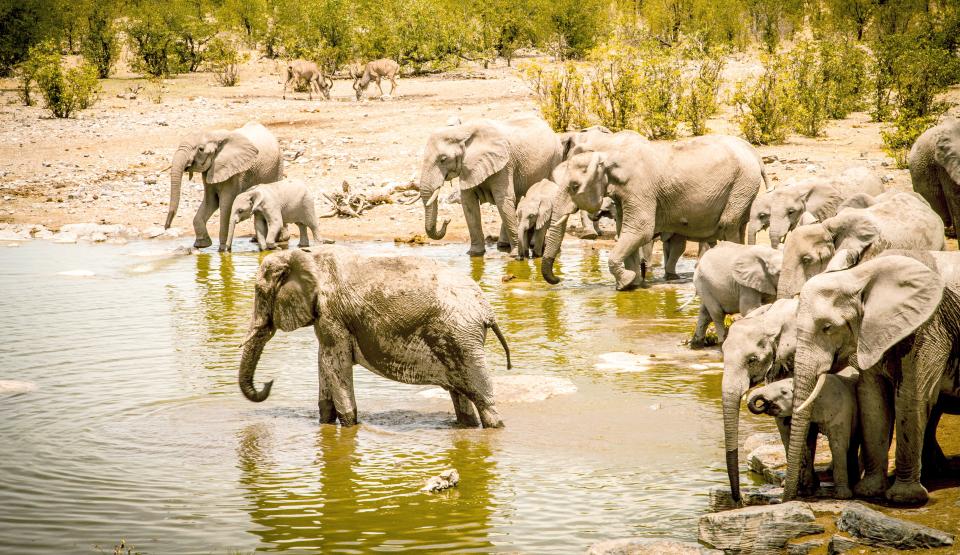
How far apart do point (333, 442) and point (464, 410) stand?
97 centimetres

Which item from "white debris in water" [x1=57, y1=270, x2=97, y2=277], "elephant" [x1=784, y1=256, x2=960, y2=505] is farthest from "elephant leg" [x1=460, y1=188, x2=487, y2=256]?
"elephant" [x1=784, y1=256, x2=960, y2=505]

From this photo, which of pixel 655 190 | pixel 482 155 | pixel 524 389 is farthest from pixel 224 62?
pixel 524 389

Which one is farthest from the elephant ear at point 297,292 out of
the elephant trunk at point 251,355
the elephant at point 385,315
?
the elephant trunk at point 251,355

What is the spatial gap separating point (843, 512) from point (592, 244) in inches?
480

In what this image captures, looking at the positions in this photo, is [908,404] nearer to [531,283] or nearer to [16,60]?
[531,283]

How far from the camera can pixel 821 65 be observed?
77.6 ft

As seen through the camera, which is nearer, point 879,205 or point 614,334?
point 879,205

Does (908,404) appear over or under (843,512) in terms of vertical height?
over

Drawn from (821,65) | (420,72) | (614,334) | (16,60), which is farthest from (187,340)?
(16,60)

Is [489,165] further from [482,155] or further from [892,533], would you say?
[892,533]

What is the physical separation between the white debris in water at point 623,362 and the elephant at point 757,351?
300cm

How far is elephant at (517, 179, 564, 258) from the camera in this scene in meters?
16.1

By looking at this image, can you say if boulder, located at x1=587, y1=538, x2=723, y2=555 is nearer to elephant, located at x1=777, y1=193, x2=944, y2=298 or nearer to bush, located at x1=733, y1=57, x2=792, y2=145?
elephant, located at x1=777, y1=193, x2=944, y2=298

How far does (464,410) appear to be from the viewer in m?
8.34
